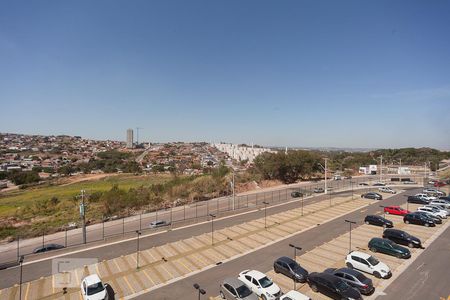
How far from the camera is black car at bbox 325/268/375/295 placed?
17922 mm

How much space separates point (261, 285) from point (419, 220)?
2634 cm

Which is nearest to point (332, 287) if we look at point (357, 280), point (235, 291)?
point (357, 280)

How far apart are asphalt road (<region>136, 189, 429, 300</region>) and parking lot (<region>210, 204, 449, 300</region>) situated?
1098 millimetres

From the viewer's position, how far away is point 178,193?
62500 mm

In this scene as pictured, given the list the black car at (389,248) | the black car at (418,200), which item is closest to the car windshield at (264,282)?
the black car at (389,248)

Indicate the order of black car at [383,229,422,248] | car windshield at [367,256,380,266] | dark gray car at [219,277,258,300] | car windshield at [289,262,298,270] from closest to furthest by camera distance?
dark gray car at [219,277,258,300] → car windshield at [289,262,298,270] → car windshield at [367,256,380,266] → black car at [383,229,422,248]

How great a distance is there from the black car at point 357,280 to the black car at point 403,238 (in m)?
11.1

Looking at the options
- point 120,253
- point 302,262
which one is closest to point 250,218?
point 302,262

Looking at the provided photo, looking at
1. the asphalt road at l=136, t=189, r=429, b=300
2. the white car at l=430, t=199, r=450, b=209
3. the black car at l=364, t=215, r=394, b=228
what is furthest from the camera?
the white car at l=430, t=199, r=450, b=209

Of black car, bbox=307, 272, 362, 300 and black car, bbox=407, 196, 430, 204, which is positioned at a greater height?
black car, bbox=407, 196, 430, 204

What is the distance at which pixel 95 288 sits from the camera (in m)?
17.5

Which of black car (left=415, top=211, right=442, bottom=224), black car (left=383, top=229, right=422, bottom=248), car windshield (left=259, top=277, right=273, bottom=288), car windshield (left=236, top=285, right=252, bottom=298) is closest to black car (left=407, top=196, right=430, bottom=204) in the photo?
black car (left=415, top=211, right=442, bottom=224)

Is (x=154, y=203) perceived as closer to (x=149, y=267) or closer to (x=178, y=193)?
(x=178, y=193)

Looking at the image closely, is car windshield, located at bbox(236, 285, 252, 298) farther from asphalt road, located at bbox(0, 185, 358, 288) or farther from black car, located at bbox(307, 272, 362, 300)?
asphalt road, located at bbox(0, 185, 358, 288)
